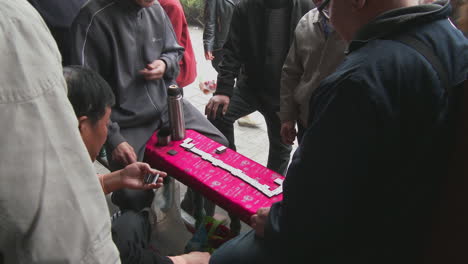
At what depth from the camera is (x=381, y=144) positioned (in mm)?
1051

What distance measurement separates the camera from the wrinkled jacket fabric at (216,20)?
445 centimetres

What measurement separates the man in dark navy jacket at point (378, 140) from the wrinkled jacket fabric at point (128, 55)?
1396 millimetres

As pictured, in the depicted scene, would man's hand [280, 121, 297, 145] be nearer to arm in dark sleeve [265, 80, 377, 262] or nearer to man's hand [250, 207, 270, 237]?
man's hand [250, 207, 270, 237]

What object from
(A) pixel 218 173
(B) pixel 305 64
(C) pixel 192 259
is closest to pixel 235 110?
(B) pixel 305 64

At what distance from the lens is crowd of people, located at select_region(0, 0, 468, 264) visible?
67cm

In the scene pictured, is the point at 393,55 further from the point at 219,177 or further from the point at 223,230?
the point at 223,230

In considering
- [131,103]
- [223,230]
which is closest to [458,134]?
[223,230]

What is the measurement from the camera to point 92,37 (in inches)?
87.5

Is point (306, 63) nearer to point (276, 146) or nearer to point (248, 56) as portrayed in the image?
point (248, 56)

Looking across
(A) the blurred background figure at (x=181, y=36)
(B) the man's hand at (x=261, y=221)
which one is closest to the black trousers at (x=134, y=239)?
(B) the man's hand at (x=261, y=221)

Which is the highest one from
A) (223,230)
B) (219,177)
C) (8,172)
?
(8,172)

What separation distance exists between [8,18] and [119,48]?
1776 mm

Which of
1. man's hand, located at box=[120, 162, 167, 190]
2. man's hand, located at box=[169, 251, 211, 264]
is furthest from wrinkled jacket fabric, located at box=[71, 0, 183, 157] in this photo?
man's hand, located at box=[169, 251, 211, 264]

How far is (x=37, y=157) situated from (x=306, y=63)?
185 cm
